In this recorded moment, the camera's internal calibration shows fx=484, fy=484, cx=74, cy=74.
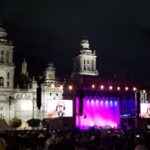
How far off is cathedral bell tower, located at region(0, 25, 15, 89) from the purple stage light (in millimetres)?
12399

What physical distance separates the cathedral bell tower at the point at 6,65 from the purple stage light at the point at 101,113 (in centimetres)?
1240

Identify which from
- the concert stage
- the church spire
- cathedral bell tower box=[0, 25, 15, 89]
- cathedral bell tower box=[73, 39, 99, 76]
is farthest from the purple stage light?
cathedral bell tower box=[73, 39, 99, 76]

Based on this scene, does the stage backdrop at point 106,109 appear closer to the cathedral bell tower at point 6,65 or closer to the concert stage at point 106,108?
the concert stage at point 106,108

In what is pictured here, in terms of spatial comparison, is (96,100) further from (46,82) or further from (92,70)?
(92,70)

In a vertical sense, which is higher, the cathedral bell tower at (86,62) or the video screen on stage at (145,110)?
the cathedral bell tower at (86,62)

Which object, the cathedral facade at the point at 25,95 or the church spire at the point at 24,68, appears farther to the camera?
the church spire at the point at 24,68

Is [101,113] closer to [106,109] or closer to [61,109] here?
[106,109]

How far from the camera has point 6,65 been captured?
68.3 m

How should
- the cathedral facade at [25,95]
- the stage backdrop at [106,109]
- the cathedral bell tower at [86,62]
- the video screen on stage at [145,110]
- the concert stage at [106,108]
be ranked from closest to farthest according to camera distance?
1. the concert stage at [106,108]
2. the stage backdrop at [106,109]
3. the cathedral facade at [25,95]
4. the video screen on stage at [145,110]
5. the cathedral bell tower at [86,62]

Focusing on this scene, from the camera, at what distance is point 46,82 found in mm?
72188

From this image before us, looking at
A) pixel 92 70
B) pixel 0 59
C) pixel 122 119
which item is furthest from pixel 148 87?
pixel 0 59

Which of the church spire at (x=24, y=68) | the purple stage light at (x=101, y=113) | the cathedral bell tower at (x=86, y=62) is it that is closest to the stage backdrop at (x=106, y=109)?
the purple stage light at (x=101, y=113)

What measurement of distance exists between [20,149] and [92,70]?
214 feet

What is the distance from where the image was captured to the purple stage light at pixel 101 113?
62.4 m
